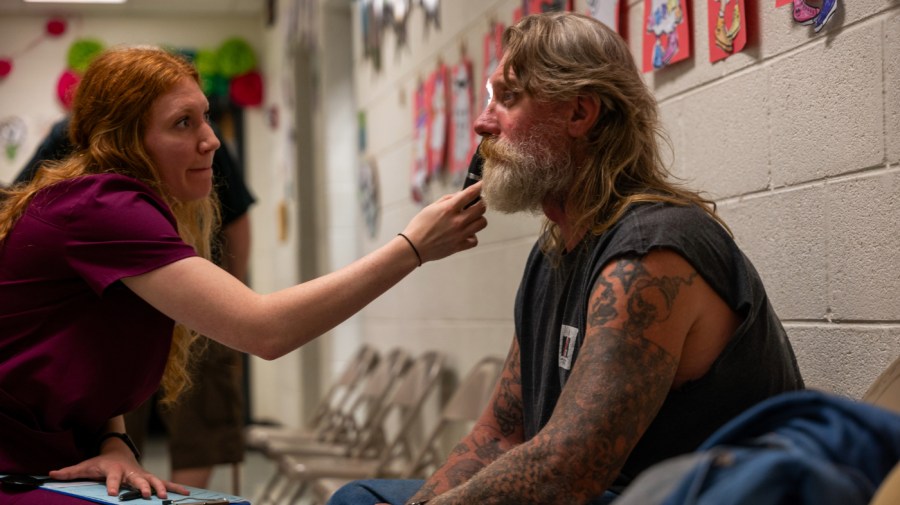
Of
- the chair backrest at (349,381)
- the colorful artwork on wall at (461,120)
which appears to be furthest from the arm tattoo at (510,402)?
the chair backrest at (349,381)

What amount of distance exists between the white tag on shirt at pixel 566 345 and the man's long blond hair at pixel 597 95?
0.19 m

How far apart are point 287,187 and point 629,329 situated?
657 centimetres

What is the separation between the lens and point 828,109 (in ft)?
6.23

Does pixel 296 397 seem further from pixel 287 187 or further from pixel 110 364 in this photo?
pixel 110 364

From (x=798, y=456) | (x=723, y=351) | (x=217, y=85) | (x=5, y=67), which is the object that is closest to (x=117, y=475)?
(x=723, y=351)

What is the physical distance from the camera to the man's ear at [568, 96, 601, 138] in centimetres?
189

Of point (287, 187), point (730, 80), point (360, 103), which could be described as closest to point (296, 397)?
point (287, 187)

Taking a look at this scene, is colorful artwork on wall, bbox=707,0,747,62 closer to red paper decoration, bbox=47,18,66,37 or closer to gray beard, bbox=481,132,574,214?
gray beard, bbox=481,132,574,214

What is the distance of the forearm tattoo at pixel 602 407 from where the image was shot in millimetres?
1521

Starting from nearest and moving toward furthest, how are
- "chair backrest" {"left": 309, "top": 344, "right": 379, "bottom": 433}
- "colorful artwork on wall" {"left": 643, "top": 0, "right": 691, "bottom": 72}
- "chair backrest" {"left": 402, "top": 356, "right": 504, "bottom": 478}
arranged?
"colorful artwork on wall" {"left": 643, "top": 0, "right": 691, "bottom": 72} → "chair backrest" {"left": 402, "top": 356, "right": 504, "bottom": 478} → "chair backrest" {"left": 309, "top": 344, "right": 379, "bottom": 433}

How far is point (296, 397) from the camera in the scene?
7.43m

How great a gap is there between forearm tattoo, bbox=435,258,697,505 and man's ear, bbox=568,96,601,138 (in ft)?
1.26

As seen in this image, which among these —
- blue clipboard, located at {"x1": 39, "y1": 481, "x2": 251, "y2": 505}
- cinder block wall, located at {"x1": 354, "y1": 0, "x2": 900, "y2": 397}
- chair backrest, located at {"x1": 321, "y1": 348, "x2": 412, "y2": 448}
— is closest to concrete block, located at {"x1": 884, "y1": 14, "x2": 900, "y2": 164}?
cinder block wall, located at {"x1": 354, "y1": 0, "x2": 900, "y2": 397}

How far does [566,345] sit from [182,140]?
2.76ft
